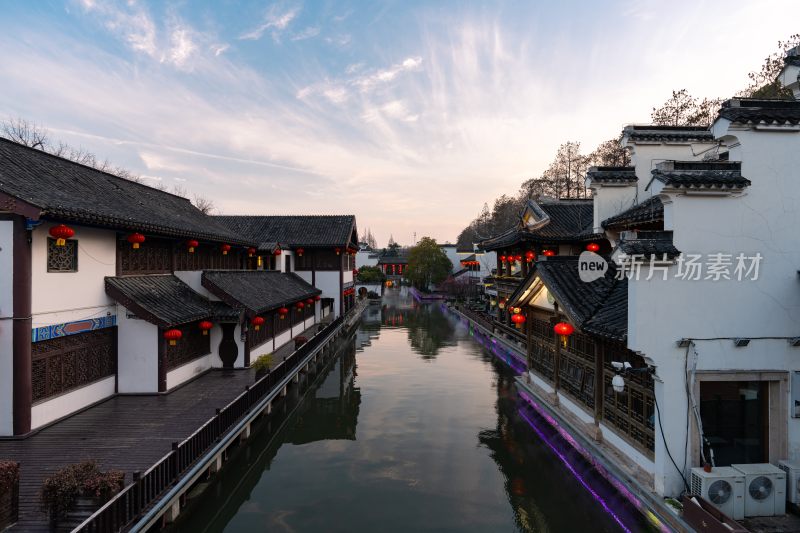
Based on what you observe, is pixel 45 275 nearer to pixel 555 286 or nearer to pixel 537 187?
pixel 555 286

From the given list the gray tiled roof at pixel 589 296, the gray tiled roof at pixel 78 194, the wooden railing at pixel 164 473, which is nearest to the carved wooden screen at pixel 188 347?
the wooden railing at pixel 164 473

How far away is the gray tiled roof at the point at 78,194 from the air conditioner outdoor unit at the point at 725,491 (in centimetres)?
1351

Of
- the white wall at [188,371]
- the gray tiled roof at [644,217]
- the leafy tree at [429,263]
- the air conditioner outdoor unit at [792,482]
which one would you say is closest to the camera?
the air conditioner outdoor unit at [792,482]

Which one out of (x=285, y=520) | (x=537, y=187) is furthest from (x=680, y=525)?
(x=537, y=187)

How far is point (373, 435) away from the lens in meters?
13.4

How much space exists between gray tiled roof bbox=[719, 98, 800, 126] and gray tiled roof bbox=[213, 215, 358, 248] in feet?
93.7

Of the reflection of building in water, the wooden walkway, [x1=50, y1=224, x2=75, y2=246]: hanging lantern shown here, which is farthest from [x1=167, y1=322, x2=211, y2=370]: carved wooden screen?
[x1=50, y1=224, x2=75, y2=246]: hanging lantern

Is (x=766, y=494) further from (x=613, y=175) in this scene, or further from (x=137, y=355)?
(x=137, y=355)

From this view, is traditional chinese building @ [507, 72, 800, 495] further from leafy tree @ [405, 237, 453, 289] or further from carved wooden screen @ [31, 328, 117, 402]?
leafy tree @ [405, 237, 453, 289]

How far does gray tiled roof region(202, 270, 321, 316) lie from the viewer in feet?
56.0

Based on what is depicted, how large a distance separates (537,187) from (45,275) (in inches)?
2086

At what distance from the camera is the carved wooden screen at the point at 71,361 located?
10.3 meters

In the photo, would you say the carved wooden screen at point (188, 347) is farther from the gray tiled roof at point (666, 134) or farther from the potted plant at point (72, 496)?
the gray tiled roof at point (666, 134)

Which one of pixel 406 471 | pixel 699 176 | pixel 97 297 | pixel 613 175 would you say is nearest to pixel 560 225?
pixel 613 175
